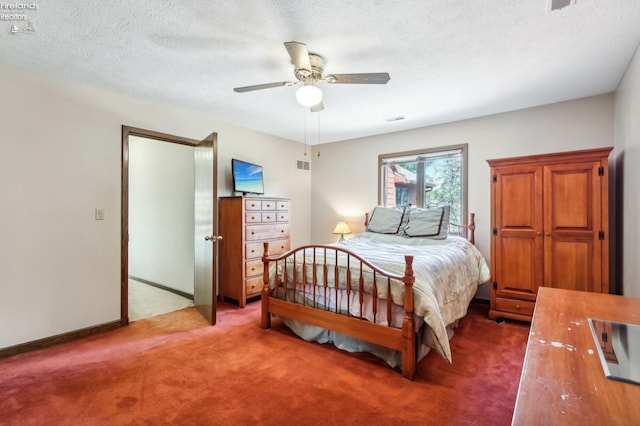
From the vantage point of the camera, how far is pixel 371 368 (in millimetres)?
2246

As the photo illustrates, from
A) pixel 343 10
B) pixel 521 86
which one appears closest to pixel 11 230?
pixel 343 10

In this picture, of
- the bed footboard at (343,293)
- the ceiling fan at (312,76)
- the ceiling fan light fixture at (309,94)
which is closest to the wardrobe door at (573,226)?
the bed footboard at (343,293)

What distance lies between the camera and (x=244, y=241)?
3.73 meters

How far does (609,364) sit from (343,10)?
6.61 ft

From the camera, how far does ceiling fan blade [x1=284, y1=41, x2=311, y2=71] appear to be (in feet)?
6.14

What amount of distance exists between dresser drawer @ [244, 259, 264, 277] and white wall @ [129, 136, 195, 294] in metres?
0.82

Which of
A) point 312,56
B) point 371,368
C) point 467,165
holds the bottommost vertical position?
point 371,368

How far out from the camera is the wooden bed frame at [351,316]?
2.09 meters

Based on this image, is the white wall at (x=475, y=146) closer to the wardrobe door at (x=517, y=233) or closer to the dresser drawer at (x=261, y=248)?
the wardrobe door at (x=517, y=233)

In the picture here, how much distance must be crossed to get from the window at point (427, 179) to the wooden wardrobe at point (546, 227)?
0.80 meters

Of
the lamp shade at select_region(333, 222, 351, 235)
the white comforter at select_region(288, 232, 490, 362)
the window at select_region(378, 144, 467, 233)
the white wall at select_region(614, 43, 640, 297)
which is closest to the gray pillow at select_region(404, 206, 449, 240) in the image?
the white comforter at select_region(288, 232, 490, 362)

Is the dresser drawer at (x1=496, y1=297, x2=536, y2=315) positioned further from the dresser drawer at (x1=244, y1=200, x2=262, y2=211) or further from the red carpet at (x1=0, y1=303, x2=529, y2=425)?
the dresser drawer at (x1=244, y1=200, x2=262, y2=211)

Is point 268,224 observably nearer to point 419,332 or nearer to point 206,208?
point 206,208

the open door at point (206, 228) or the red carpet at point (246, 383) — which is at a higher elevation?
the open door at point (206, 228)
